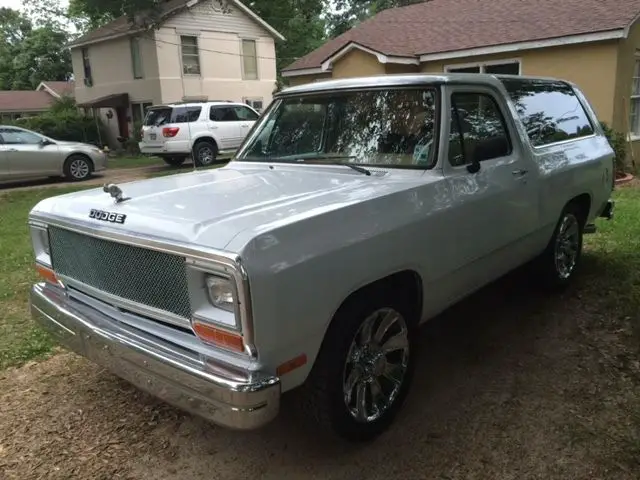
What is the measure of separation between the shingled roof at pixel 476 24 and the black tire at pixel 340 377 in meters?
11.3

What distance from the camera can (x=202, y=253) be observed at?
2.40 m

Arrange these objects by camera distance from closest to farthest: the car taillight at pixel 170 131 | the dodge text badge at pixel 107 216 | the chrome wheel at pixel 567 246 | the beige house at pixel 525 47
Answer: the dodge text badge at pixel 107 216 → the chrome wheel at pixel 567 246 → the beige house at pixel 525 47 → the car taillight at pixel 170 131

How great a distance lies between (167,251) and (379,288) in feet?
3.56

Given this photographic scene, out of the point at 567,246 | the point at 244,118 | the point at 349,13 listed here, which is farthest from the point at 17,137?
the point at 349,13

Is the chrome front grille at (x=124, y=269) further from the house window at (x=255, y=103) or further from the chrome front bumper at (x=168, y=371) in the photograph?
the house window at (x=255, y=103)

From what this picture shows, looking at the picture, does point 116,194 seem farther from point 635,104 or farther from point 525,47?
point 635,104

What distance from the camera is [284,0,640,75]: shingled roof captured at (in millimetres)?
12375

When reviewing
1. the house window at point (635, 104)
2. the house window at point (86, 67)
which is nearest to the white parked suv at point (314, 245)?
the house window at point (635, 104)

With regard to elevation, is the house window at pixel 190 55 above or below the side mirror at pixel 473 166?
above

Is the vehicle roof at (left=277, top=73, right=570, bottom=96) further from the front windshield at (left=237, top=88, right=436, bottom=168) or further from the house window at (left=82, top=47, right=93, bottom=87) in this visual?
the house window at (left=82, top=47, right=93, bottom=87)

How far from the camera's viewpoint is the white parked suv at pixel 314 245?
7.93 feet

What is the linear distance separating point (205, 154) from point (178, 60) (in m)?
9.77

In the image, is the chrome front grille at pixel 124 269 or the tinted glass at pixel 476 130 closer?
the chrome front grille at pixel 124 269

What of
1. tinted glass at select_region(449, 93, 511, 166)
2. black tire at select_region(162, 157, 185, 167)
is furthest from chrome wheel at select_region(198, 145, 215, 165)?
tinted glass at select_region(449, 93, 511, 166)
